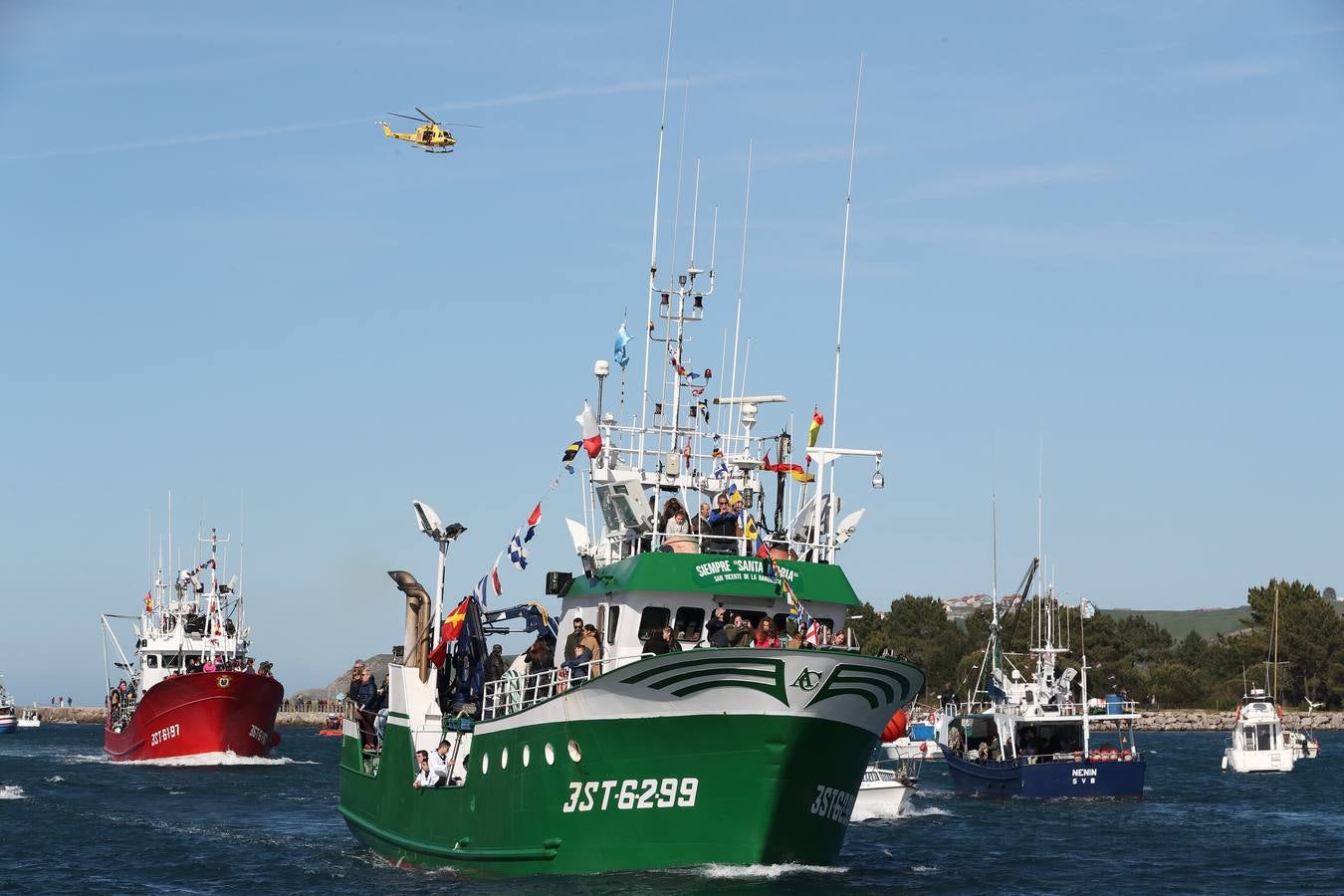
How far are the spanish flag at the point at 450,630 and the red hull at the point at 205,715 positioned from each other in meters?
38.7

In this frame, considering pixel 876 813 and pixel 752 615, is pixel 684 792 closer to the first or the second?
pixel 752 615

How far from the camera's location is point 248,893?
3281 centimetres

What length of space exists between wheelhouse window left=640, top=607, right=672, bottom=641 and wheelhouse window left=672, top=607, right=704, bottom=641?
21cm

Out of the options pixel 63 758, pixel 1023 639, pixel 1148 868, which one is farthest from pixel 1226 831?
pixel 1023 639

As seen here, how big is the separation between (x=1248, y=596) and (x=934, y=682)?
28.6 meters

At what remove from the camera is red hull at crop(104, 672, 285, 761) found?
71.6 m

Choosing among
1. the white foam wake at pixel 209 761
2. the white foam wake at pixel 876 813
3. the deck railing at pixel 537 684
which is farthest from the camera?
the white foam wake at pixel 209 761

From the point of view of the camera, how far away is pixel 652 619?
31062 mm

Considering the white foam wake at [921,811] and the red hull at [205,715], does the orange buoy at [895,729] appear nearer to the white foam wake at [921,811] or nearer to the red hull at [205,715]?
the white foam wake at [921,811]

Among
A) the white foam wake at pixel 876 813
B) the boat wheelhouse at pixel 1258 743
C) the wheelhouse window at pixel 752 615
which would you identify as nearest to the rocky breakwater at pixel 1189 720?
the boat wheelhouse at pixel 1258 743

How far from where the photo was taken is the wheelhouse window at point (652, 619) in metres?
31.0

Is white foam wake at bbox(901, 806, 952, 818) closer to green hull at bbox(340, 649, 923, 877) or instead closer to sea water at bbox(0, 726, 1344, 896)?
sea water at bbox(0, 726, 1344, 896)

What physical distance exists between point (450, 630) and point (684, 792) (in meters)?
8.03

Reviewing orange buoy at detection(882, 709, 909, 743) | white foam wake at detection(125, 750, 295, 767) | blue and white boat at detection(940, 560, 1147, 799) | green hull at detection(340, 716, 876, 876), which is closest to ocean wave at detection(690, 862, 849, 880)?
green hull at detection(340, 716, 876, 876)
